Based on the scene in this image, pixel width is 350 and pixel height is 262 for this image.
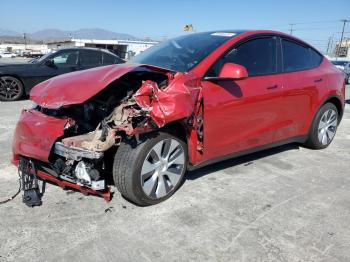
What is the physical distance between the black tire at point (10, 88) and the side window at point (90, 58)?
168 cm

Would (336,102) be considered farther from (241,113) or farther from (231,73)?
(231,73)

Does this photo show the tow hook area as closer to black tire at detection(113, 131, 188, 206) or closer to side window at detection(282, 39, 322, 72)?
black tire at detection(113, 131, 188, 206)

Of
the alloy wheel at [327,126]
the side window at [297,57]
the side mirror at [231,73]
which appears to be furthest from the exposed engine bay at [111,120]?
the alloy wheel at [327,126]

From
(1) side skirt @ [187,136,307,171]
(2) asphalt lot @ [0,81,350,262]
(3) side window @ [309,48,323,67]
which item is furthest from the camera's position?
(3) side window @ [309,48,323,67]

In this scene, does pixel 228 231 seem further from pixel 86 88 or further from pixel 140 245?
pixel 86 88

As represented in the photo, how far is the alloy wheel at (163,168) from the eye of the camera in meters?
3.29

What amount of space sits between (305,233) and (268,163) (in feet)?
5.86

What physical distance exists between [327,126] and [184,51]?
8.84 feet

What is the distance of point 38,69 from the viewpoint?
365 inches

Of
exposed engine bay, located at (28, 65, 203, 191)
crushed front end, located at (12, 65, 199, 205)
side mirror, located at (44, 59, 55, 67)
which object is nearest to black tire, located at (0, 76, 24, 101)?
side mirror, located at (44, 59, 55, 67)

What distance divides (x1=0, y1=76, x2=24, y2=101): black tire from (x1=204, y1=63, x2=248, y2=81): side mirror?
23.4ft

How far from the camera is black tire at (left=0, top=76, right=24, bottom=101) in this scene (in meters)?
9.12

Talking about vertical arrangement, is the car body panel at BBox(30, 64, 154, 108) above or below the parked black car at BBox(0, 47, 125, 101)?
above

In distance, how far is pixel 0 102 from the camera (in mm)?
9055
